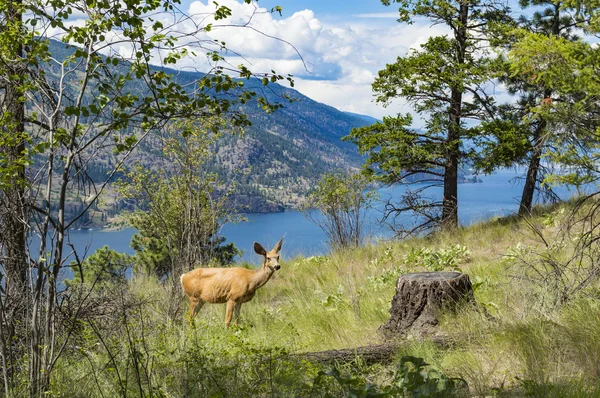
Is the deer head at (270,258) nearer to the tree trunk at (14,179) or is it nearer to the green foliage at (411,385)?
the tree trunk at (14,179)

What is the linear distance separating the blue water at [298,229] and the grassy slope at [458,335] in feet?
4.11

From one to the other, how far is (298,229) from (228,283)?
3567 inches

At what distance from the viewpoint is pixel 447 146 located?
44.0ft

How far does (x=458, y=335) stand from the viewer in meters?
5.10

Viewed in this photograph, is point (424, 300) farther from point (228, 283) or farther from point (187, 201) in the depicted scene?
point (187, 201)

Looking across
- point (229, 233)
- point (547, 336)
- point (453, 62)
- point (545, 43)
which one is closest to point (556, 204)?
point (453, 62)

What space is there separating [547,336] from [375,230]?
9018 millimetres

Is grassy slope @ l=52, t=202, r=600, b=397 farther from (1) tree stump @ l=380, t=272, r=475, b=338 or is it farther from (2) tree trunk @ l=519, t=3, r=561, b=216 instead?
(2) tree trunk @ l=519, t=3, r=561, b=216

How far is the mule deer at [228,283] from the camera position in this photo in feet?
22.8

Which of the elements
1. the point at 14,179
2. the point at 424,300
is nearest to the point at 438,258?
the point at 424,300

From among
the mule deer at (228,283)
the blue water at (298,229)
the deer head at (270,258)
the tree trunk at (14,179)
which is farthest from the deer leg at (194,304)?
the tree trunk at (14,179)

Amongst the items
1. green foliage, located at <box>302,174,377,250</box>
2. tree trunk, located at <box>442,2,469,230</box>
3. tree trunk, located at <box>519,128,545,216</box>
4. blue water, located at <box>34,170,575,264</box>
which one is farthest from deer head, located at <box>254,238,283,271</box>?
tree trunk, located at <box>519,128,545,216</box>

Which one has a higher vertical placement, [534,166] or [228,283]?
[534,166]

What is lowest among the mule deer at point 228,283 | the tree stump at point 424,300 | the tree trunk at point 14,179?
the tree stump at point 424,300
